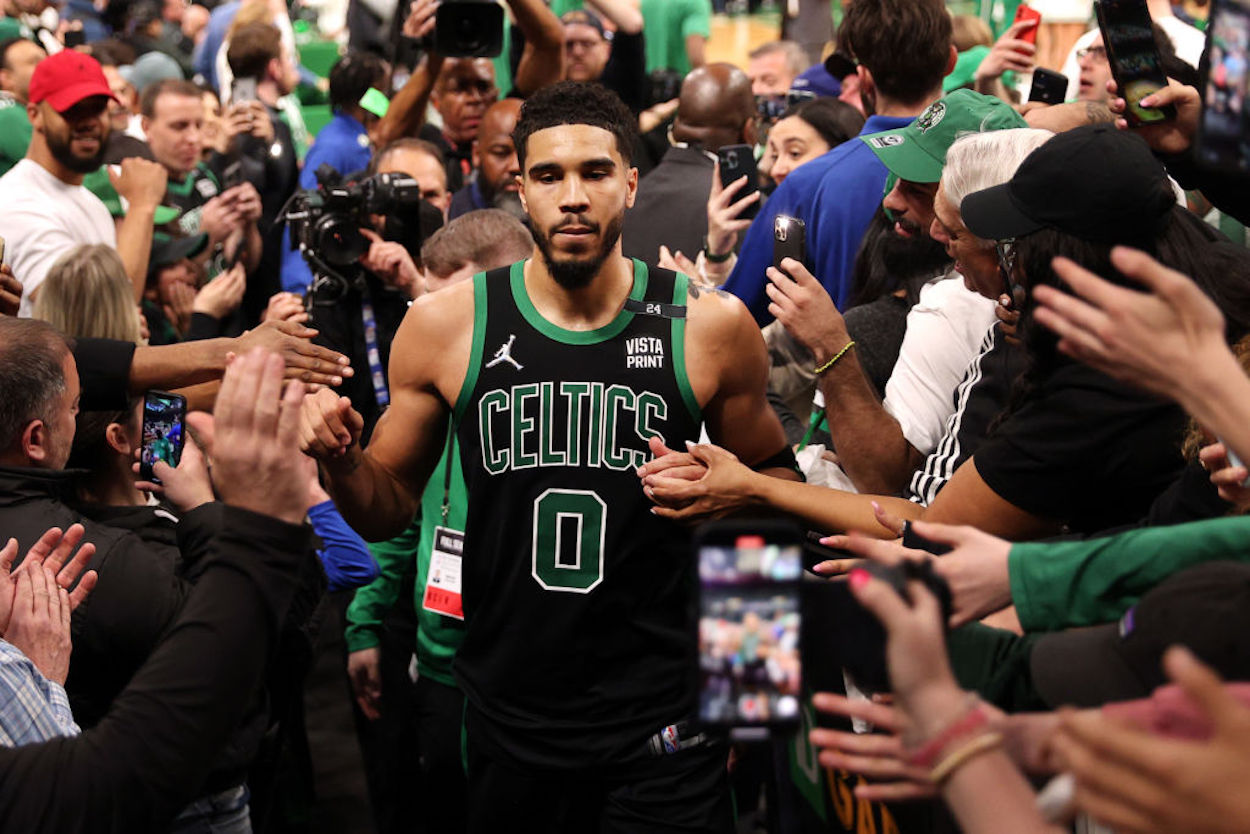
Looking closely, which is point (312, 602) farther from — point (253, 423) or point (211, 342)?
point (253, 423)

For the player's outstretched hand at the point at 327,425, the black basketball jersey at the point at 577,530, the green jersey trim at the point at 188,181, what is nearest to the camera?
the player's outstretched hand at the point at 327,425

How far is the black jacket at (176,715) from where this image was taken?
179 cm

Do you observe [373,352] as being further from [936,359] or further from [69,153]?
[936,359]

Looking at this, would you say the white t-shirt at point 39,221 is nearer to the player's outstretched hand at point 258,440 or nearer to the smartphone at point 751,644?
the player's outstretched hand at point 258,440

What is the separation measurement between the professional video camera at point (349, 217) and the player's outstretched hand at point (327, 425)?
1616mm

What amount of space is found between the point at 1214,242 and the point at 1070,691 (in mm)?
1572

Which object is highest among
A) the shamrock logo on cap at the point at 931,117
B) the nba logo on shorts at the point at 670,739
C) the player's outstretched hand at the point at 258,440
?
the shamrock logo on cap at the point at 931,117

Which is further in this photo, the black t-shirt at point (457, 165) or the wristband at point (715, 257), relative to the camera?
the black t-shirt at point (457, 165)

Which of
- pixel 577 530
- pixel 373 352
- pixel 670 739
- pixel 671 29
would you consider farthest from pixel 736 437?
pixel 671 29

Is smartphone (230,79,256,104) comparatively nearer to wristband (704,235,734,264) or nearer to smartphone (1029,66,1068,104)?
wristband (704,235,734,264)

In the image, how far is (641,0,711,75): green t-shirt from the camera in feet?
26.8

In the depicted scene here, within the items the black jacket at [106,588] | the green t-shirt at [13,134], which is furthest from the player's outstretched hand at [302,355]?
the green t-shirt at [13,134]

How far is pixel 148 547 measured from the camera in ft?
9.97

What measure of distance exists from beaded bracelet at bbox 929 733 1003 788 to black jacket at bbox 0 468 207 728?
5.62 feet
